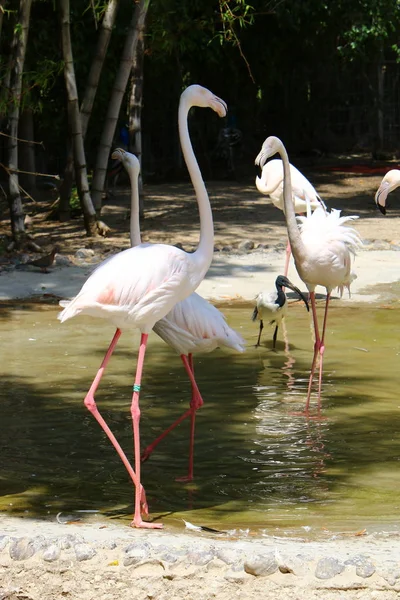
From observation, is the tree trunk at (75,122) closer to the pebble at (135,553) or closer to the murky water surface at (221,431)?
the murky water surface at (221,431)

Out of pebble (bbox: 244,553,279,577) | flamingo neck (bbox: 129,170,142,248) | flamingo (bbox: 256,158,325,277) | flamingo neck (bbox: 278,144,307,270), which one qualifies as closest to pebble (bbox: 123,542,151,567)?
pebble (bbox: 244,553,279,577)

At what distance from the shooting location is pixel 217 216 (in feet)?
49.6

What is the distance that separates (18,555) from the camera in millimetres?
3600

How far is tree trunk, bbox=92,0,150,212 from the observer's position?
1286 cm

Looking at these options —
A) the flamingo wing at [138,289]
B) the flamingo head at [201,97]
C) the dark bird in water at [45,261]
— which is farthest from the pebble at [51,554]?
the dark bird in water at [45,261]

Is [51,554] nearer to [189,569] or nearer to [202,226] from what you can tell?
[189,569]

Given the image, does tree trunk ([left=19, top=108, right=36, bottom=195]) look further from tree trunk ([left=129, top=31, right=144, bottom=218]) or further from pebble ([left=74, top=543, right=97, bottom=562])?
pebble ([left=74, top=543, right=97, bottom=562])

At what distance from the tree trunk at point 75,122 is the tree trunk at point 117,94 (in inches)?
18.2

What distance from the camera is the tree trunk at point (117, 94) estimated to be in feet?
42.2

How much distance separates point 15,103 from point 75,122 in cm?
203

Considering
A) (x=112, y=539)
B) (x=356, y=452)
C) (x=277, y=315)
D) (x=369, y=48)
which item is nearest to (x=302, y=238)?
(x=277, y=315)

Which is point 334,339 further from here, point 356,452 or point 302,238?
point 356,452

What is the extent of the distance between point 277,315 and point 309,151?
15.8 meters

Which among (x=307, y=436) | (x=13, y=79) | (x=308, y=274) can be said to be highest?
(x=13, y=79)
